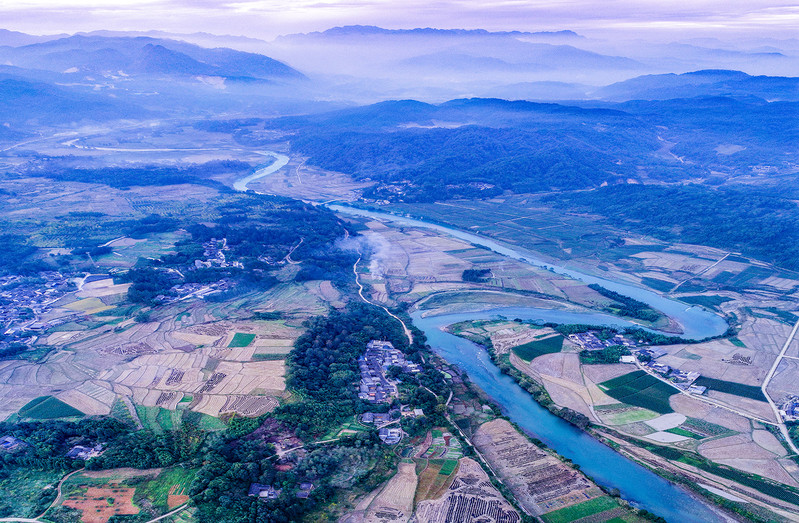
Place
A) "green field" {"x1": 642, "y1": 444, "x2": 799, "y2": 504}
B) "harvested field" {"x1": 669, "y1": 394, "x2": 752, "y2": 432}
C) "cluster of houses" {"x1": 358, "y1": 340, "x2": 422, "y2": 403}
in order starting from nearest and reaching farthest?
"green field" {"x1": 642, "y1": 444, "x2": 799, "y2": 504} < "harvested field" {"x1": 669, "y1": 394, "x2": 752, "y2": 432} < "cluster of houses" {"x1": 358, "y1": 340, "x2": 422, "y2": 403}

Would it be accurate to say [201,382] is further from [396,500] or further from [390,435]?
[396,500]

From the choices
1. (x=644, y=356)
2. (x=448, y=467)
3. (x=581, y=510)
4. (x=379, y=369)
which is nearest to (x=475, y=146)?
(x=644, y=356)

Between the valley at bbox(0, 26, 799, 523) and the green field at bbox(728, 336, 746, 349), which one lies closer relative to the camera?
the valley at bbox(0, 26, 799, 523)

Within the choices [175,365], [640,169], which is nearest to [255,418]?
[175,365]

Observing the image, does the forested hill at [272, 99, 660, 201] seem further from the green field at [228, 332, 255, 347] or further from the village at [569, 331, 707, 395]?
the green field at [228, 332, 255, 347]

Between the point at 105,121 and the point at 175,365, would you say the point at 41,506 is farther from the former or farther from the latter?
the point at 105,121

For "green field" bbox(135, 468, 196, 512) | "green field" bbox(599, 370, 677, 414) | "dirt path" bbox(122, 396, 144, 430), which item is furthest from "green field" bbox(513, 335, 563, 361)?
"dirt path" bbox(122, 396, 144, 430)

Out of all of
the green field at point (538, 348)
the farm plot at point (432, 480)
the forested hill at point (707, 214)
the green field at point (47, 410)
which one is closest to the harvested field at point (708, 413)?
the green field at point (538, 348)
